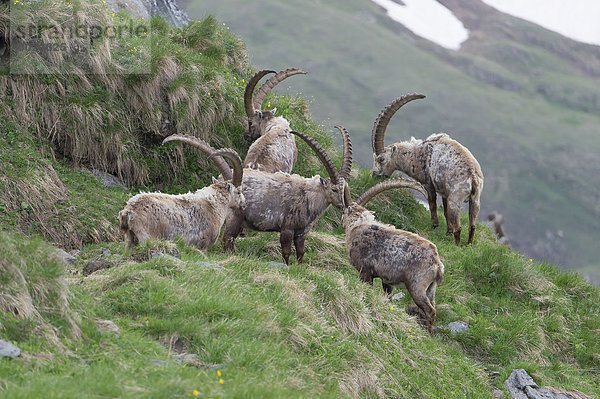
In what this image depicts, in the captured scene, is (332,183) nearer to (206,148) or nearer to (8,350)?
(206,148)

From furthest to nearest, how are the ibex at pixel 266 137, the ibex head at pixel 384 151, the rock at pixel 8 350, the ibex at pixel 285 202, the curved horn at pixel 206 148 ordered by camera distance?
the ibex head at pixel 384 151, the ibex at pixel 266 137, the ibex at pixel 285 202, the curved horn at pixel 206 148, the rock at pixel 8 350

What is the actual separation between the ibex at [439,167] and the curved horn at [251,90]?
8.98ft

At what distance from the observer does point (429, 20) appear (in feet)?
407

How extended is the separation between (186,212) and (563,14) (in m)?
164

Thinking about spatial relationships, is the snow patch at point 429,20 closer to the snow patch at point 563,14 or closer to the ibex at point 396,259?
the snow patch at point 563,14

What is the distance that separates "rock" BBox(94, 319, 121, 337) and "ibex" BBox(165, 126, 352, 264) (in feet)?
14.5

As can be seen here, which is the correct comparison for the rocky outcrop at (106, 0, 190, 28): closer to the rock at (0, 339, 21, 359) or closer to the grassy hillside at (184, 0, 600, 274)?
the rock at (0, 339, 21, 359)

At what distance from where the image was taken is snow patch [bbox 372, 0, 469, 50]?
399 ft

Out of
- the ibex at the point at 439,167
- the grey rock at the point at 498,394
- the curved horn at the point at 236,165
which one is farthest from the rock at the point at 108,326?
the ibex at the point at 439,167

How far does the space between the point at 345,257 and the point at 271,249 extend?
54.6 inches

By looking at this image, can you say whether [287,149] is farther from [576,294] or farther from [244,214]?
[576,294]

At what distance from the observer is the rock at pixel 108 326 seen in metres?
6.43

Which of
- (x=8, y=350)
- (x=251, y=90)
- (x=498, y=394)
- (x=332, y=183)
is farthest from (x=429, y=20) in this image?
(x=8, y=350)

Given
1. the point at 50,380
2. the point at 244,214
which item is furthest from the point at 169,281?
the point at 244,214
